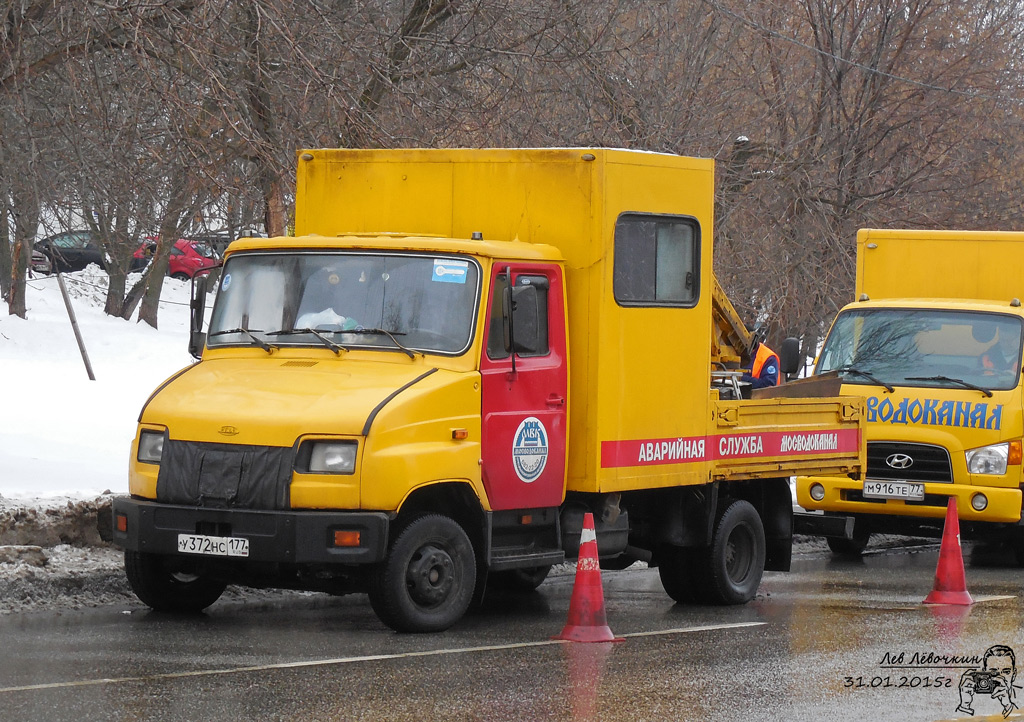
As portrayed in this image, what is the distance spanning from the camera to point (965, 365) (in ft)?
46.2

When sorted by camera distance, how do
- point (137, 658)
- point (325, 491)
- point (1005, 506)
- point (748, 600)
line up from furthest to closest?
point (1005, 506) → point (748, 600) → point (325, 491) → point (137, 658)

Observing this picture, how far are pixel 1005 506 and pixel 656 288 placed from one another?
4.86m

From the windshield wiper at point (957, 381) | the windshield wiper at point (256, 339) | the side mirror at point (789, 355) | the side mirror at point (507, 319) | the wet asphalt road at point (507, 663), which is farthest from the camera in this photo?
the windshield wiper at point (957, 381)

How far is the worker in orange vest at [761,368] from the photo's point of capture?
12.5 m

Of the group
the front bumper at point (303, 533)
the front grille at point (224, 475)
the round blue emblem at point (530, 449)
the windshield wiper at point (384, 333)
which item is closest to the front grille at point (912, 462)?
the round blue emblem at point (530, 449)

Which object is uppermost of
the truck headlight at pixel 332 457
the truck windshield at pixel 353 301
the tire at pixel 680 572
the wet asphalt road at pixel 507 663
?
the truck windshield at pixel 353 301

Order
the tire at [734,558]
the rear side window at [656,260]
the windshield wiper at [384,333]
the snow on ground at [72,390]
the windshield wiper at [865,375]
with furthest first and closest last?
1. the windshield wiper at [865,375]
2. the snow on ground at [72,390]
3. the tire at [734,558]
4. the rear side window at [656,260]
5. the windshield wiper at [384,333]

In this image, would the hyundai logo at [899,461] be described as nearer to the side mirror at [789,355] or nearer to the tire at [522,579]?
the side mirror at [789,355]

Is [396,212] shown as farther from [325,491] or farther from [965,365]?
[965,365]

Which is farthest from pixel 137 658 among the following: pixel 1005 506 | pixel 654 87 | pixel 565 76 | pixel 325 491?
pixel 654 87

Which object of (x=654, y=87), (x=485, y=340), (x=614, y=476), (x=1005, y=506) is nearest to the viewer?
(x=485, y=340)

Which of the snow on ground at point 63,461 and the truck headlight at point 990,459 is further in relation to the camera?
the truck headlight at point 990,459

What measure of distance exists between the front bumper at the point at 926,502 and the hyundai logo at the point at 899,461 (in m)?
0.24

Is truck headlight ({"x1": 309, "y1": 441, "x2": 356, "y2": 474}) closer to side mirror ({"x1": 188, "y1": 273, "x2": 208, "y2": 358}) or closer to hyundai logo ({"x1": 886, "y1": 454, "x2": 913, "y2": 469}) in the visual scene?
side mirror ({"x1": 188, "y1": 273, "x2": 208, "y2": 358})
